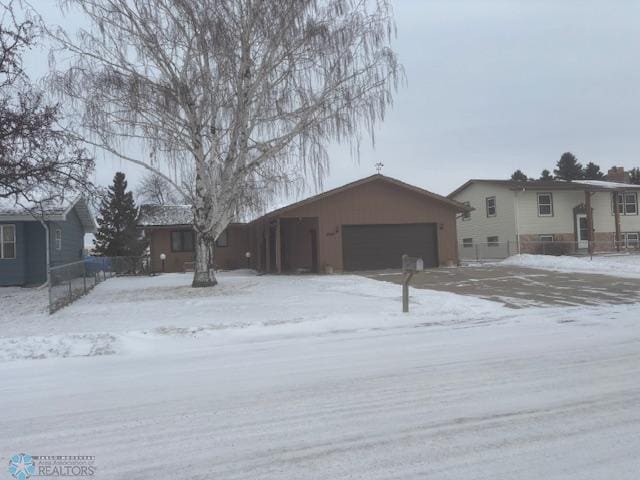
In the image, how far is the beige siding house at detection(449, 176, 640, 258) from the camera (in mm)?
29328

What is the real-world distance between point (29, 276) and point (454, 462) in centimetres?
2058

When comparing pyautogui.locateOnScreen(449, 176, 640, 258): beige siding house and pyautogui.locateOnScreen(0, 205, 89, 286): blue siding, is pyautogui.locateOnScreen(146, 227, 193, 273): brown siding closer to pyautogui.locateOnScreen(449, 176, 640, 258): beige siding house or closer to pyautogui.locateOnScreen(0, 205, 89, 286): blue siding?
pyautogui.locateOnScreen(0, 205, 89, 286): blue siding

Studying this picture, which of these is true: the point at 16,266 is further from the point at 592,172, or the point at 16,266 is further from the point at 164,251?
the point at 592,172

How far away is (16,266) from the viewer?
65.7ft

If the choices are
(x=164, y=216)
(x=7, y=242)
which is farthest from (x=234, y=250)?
(x=7, y=242)

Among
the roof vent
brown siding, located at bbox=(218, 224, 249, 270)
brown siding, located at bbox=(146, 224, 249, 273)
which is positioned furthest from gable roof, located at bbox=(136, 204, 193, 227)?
the roof vent

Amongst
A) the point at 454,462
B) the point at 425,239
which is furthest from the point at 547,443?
the point at 425,239

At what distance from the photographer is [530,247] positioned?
29312mm

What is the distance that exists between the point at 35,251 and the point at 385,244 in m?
14.3

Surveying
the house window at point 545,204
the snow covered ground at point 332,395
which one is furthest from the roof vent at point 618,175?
the snow covered ground at point 332,395

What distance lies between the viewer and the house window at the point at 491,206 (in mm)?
31305

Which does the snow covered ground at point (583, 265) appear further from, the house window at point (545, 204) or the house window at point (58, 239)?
the house window at point (58, 239)

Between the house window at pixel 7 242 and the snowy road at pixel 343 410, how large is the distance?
1494 centimetres

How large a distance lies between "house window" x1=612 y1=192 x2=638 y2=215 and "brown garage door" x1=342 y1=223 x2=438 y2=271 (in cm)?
1496
